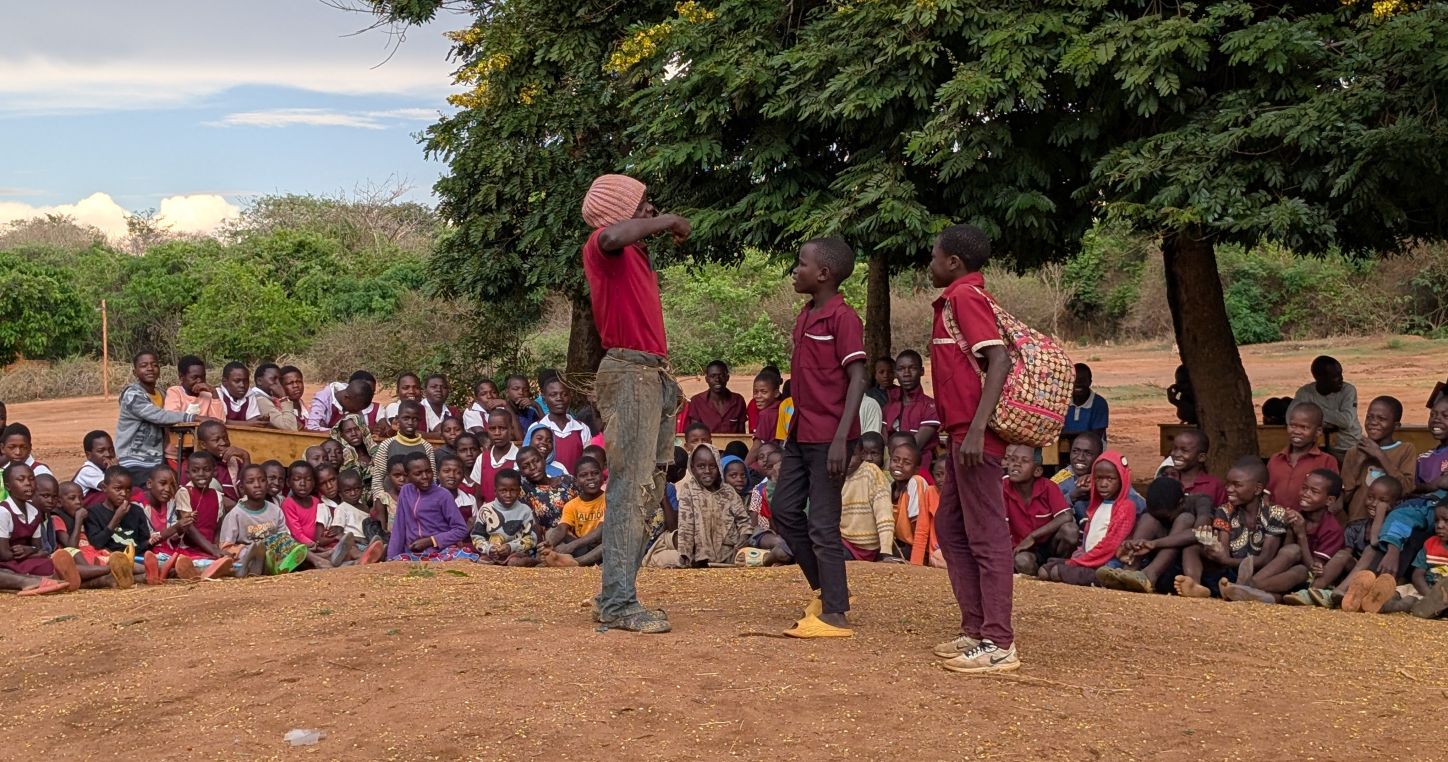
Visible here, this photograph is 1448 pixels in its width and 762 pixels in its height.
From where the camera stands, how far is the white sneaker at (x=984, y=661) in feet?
16.4

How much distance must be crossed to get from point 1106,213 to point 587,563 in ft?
13.6

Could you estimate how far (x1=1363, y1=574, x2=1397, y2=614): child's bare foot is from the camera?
6539mm

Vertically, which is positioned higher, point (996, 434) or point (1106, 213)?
point (1106, 213)

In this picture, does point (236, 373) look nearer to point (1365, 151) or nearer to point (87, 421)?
point (1365, 151)

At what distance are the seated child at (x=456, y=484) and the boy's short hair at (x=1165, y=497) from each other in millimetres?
4308

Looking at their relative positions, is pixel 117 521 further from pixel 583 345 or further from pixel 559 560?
pixel 583 345

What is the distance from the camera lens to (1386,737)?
4.36 metres

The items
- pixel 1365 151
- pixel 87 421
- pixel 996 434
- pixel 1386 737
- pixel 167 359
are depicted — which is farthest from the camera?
pixel 167 359

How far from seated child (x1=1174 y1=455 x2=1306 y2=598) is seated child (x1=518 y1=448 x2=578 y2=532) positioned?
12.8 ft

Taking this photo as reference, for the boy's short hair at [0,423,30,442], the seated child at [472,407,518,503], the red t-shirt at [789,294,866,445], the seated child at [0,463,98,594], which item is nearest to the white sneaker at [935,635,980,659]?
the red t-shirt at [789,294,866,445]

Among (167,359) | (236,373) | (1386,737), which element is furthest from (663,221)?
(167,359)

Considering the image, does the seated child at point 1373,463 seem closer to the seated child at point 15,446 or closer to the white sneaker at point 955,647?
the white sneaker at point 955,647

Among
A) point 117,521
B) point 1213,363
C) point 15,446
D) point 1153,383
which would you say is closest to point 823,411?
point 117,521

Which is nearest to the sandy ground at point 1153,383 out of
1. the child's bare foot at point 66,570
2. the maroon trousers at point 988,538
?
the child's bare foot at point 66,570
